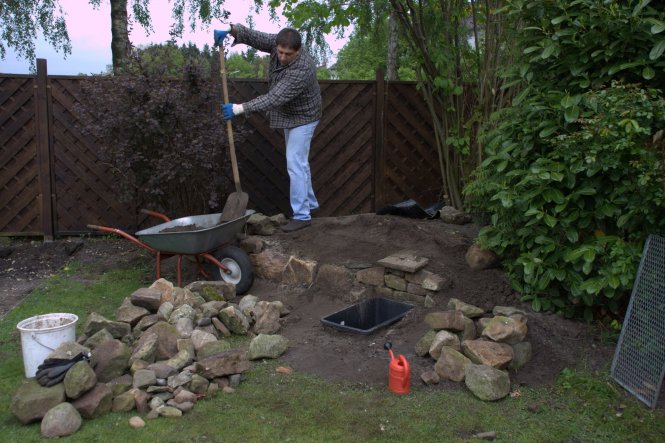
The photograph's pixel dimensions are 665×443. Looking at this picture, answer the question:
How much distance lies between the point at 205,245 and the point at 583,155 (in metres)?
2.75

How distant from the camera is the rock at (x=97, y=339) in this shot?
11.7ft

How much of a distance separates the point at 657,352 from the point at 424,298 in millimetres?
1538

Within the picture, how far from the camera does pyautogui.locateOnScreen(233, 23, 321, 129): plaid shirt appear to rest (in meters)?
5.09

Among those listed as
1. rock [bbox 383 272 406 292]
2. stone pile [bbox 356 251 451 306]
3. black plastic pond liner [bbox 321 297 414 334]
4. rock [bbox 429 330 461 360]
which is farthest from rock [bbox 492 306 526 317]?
rock [bbox 383 272 406 292]

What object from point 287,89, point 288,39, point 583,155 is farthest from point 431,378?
point 288,39

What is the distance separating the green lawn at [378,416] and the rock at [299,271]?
1446 mm

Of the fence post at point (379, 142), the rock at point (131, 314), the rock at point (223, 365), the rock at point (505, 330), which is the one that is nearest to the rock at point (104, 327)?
the rock at point (131, 314)

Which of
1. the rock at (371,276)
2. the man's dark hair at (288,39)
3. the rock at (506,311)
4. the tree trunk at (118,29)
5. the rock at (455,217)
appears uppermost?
the tree trunk at (118,29)

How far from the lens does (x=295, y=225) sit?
5504mm

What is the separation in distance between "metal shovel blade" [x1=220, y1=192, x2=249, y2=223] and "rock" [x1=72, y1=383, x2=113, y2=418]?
215 centimetres

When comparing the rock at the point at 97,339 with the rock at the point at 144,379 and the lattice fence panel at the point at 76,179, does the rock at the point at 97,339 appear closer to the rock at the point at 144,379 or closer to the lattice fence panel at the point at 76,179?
the rock at the point at 144,379

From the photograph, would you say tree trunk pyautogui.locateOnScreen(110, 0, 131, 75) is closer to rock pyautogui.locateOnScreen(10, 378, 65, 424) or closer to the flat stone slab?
the flat stone slab

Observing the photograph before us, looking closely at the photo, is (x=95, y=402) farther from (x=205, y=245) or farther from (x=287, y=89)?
(x=287, y=89)

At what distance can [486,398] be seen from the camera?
3.17m
